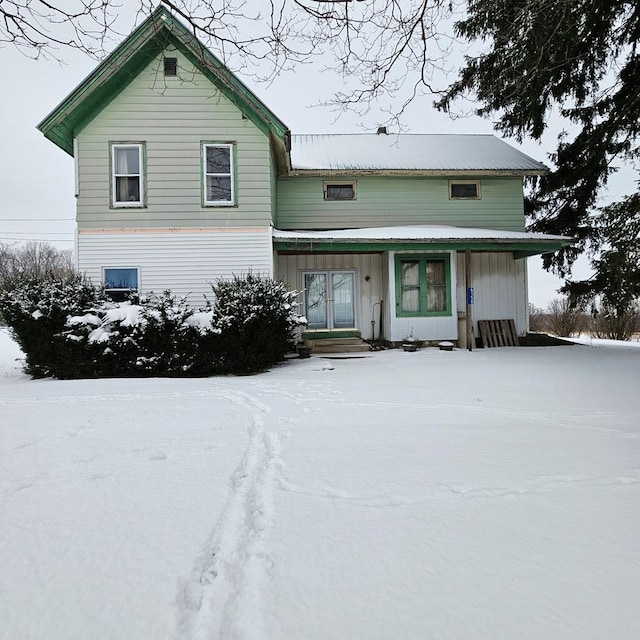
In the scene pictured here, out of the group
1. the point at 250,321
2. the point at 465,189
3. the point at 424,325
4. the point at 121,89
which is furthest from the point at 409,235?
the point at 121,89

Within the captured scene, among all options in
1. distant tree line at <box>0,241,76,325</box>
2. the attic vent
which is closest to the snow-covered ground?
the attic vent

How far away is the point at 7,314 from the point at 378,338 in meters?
9.04

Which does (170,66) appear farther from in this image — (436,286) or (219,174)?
(436,286)

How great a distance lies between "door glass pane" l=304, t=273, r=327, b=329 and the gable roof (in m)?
3.81

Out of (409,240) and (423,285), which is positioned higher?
(409,240)

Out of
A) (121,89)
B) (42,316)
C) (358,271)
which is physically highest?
(121,89)

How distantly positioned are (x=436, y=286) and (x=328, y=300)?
3.13 m

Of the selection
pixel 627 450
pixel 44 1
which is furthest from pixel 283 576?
pixel 44 1

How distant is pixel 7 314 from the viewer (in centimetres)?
870

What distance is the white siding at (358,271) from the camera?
1306cm

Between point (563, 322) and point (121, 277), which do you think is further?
point (563, 322)

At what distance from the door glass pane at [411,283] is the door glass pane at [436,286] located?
1.05ft

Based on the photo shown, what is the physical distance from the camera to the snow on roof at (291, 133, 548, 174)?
42.9ft

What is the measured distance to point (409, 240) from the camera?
1123cm
